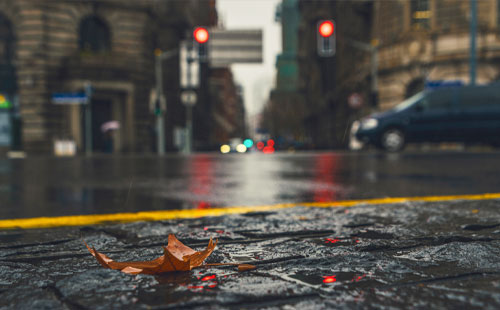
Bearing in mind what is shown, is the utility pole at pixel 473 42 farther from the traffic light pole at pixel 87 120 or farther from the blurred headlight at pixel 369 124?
the traffic light pole at pixel 87 120

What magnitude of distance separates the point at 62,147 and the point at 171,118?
11.1 meters

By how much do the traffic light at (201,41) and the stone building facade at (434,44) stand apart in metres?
14.6

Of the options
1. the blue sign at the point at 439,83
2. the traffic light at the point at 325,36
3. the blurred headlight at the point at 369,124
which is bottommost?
the blurred headlight at the point at 369,124

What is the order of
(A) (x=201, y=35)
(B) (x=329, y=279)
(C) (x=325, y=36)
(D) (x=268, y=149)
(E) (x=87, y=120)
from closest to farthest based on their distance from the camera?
(B) (x=329, y=279) → (C) (x=325, y=36) → (A) (x=201, y=35) → (E) (x=87, y=120) → (D) (x=268, y=149)

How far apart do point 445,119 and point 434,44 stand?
12923mm

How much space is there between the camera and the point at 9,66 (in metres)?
27.4

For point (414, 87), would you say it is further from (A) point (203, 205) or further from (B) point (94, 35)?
(A) point (203, 205)

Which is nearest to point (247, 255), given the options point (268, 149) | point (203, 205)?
point (203, 205)

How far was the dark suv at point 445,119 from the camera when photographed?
16.0 meters

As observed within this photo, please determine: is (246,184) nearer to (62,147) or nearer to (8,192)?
(8,192)

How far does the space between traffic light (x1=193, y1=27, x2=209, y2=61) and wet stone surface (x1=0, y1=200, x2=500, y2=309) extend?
1430cm

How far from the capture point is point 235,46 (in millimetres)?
24156

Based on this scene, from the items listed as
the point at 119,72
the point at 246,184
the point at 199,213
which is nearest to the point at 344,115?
the point at 119,72

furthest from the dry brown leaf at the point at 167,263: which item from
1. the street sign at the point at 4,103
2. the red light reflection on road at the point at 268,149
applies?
the street sign at the point at 4,103
